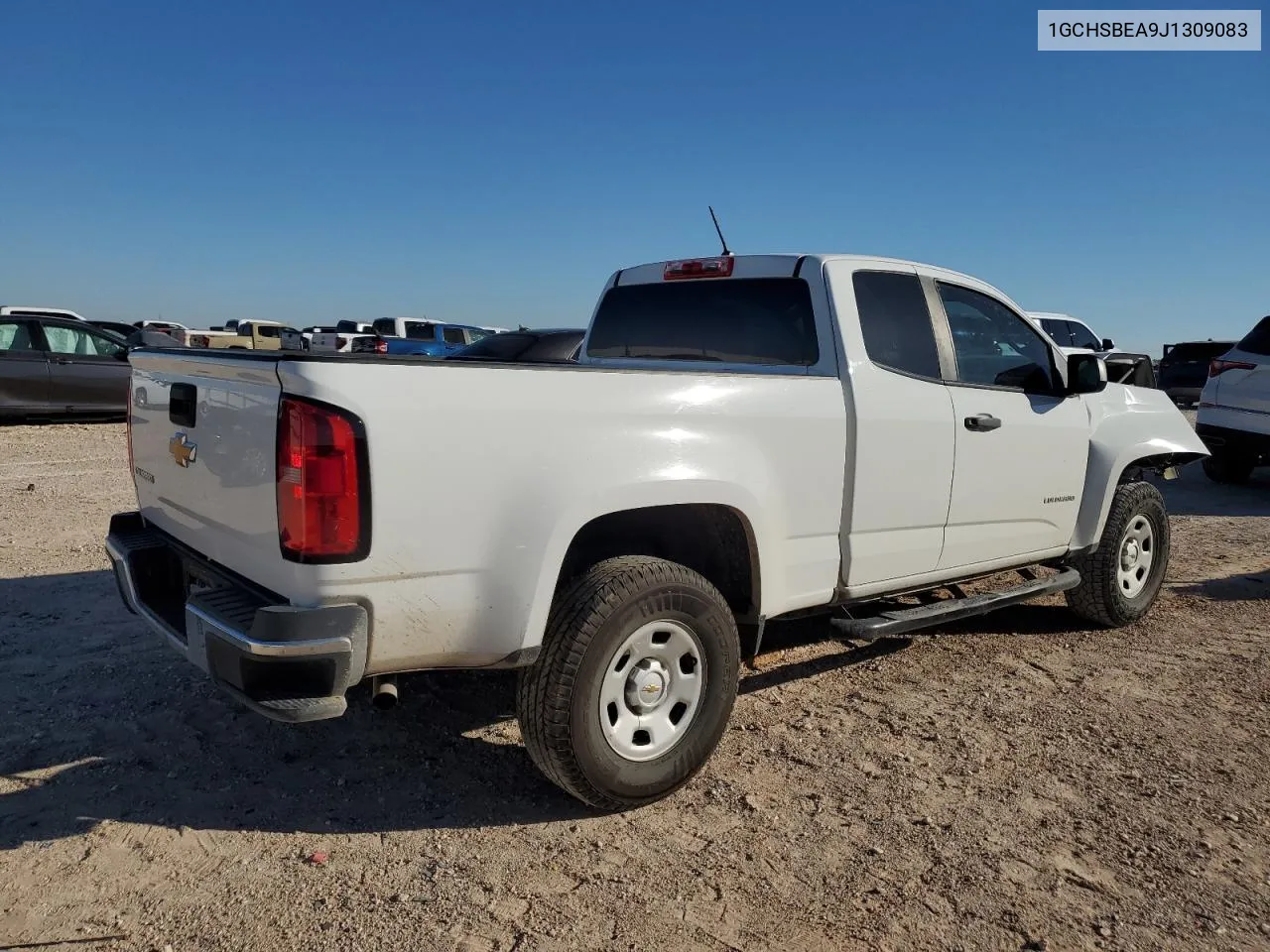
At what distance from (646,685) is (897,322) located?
199 cm

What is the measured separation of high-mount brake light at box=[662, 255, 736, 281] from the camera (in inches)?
168

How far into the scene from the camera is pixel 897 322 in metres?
4.07

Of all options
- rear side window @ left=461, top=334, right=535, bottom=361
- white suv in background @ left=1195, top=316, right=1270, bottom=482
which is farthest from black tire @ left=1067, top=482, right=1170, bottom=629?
rear side window @ left=461, top=334, right=535, bottom=361

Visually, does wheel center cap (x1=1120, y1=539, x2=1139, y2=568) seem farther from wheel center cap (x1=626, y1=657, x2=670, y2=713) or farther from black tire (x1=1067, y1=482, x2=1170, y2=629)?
wheel center cap (x1=626, y1=657, x2=670, y2=713)

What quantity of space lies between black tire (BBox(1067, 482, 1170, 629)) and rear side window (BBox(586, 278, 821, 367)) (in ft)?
7.46

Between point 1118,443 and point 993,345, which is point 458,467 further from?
point 1118,443

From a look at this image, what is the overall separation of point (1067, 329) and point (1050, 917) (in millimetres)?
15836

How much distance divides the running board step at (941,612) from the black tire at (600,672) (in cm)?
81

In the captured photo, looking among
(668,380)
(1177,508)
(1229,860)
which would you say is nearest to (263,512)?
(668,380)

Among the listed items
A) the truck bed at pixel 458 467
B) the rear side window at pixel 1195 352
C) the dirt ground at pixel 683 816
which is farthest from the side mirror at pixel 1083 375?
the rear side window at pixel 1195 352

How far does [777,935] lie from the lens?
2504 millimetres

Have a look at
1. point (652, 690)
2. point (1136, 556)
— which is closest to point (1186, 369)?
point (1136, 556)

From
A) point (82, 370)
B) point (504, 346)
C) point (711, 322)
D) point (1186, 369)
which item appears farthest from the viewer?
point (1186, 369)

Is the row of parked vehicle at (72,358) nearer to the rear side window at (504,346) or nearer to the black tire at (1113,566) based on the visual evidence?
the rear side window at (504,346)
